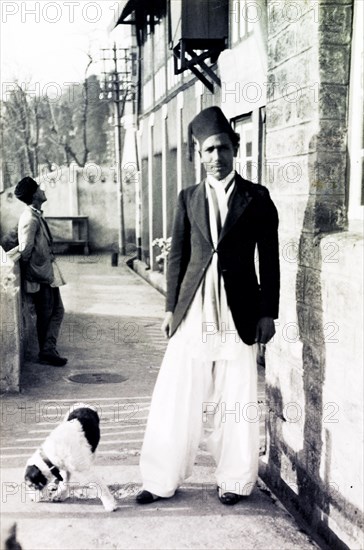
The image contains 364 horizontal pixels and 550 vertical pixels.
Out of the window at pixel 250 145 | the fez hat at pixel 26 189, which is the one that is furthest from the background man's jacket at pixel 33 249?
the window at pixel 250 145

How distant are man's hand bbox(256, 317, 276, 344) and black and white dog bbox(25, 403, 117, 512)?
1.16 m

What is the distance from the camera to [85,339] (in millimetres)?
9219

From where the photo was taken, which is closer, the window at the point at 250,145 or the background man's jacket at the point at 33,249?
the background man's jacket at the point at 33,249

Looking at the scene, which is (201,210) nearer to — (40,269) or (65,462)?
(65,462)

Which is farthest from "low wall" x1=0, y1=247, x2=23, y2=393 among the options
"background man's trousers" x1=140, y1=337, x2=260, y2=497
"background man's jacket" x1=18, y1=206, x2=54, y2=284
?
"background man's trousers" x1=140, y1=337, x2=260, y2=497

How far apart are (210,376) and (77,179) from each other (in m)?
21.0

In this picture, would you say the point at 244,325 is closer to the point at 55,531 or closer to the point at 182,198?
the point at 182,198

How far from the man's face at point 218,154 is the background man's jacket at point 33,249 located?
12.7ft

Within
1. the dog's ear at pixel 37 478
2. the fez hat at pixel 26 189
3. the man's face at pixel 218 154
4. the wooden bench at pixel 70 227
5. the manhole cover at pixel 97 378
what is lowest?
the manhole cover at pixel 97 378

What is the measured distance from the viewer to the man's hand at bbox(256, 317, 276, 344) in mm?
4016

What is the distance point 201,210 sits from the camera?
4.05 m

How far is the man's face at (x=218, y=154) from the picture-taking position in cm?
397

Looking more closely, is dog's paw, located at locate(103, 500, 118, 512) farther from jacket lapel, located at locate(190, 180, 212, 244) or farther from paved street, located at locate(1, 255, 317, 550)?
jacket lapel, located at locate(190, 180, 212, 244)

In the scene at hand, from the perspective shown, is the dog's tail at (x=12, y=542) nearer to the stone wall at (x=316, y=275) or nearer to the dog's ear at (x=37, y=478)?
the dog's ear at (x=37, y=478)
